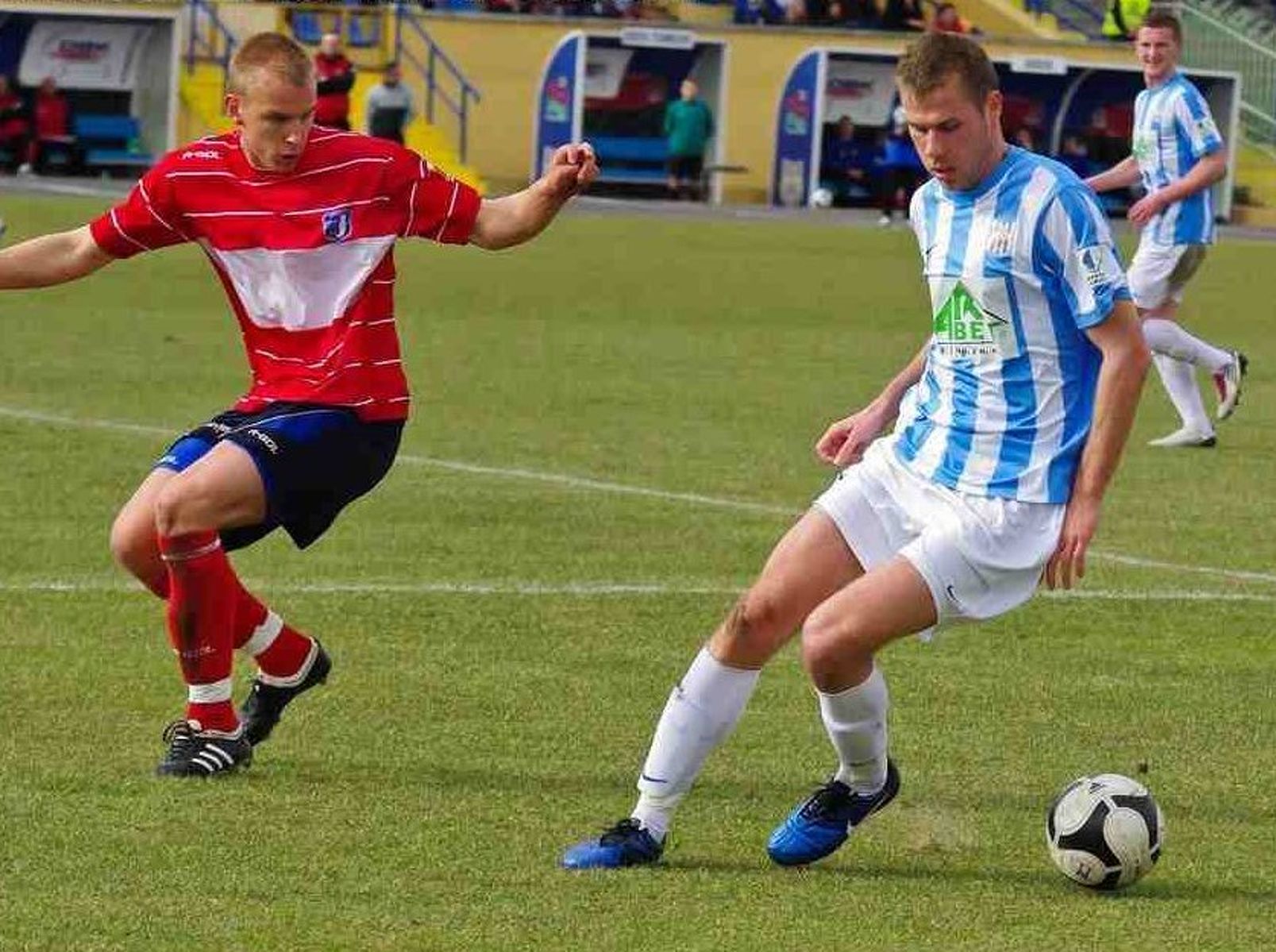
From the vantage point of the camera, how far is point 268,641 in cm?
793

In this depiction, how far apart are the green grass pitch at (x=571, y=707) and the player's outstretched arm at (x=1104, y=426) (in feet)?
2.68

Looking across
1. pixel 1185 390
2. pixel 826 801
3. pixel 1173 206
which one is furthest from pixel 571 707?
pixel 1173 206

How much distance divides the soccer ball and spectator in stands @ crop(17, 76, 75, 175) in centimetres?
3525

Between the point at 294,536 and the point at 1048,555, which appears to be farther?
the point at 294,536

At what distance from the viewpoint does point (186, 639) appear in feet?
24.7

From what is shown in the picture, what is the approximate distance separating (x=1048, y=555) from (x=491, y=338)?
1454 centimetres

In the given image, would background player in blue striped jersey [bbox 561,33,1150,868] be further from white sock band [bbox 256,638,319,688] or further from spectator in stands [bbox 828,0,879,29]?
spectator in stands [bbox 828,0,879,29]

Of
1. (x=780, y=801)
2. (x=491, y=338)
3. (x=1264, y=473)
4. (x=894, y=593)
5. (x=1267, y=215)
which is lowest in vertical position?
(x=1267, y=215)

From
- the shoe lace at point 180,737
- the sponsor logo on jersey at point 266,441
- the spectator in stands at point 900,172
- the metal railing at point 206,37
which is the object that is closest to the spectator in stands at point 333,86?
the metal railing at point 206,37

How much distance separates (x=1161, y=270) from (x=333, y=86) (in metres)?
20.8

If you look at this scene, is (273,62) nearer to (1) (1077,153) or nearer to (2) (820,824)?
(2) (820,824)

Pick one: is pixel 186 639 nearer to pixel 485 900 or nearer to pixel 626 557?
pixel 485 900

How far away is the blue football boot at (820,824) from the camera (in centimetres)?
664

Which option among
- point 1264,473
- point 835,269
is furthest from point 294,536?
point 835,269
